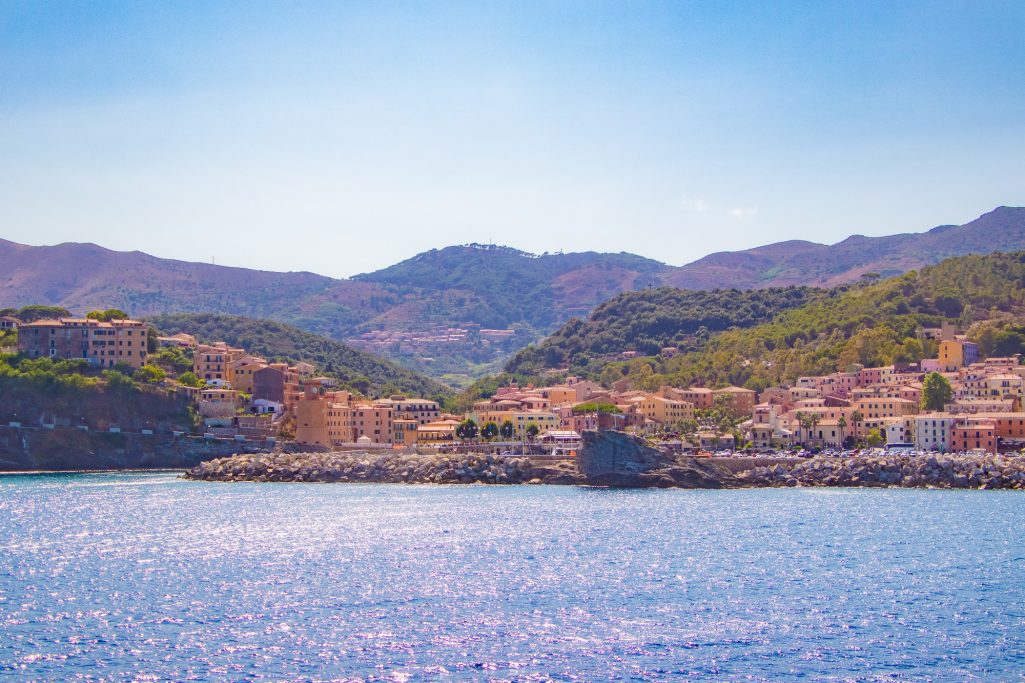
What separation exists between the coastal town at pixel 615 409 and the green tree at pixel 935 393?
0.30 ft

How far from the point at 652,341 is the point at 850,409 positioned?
174ft

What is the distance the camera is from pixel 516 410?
336 feet

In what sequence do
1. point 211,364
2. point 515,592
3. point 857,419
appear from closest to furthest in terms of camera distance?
point 515,592
point 857,419
point 211,364

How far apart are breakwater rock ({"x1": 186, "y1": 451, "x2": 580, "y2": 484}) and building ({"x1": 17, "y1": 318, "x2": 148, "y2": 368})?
17.9 meters

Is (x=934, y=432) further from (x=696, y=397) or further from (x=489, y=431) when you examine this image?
(x=489, y=431)

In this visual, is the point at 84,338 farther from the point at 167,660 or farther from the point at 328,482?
the point at 167,660

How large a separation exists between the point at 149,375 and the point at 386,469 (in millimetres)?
24974

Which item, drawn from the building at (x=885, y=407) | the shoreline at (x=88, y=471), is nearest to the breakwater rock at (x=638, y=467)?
the building at (x=885, y=407)

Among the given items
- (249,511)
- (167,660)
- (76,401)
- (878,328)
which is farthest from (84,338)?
(167,660)

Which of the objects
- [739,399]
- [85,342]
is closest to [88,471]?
[85,342]

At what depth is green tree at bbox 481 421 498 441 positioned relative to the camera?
91625 mm

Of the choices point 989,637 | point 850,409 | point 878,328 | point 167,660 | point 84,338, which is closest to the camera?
point 167,660

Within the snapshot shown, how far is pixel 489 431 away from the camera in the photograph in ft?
301

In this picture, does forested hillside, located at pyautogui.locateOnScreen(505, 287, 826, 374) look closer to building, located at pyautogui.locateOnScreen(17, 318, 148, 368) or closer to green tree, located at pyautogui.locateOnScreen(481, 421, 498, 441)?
green tree, located at pyautogui.locateOnScreen(481, 421, 498, 441)
